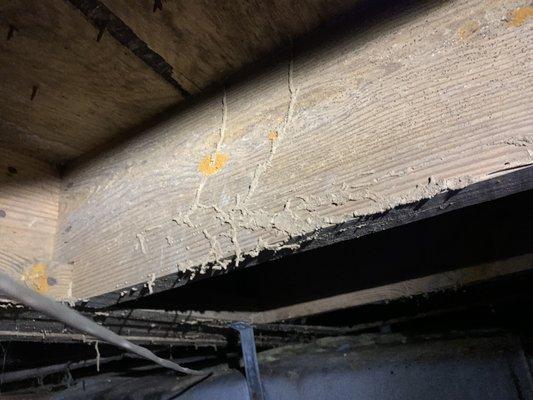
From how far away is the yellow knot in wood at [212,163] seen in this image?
715 millimetres

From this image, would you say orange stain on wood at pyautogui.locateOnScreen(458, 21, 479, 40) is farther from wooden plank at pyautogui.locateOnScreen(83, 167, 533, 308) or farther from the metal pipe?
the metal pipe

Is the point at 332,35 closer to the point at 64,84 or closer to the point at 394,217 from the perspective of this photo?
the point at 394,217

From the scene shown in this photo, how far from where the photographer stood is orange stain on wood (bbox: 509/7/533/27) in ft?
1.70

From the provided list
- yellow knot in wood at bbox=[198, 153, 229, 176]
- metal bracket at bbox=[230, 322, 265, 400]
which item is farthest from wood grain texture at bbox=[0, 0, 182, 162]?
metal bracket at bbox=[230, 322, 265, 400]

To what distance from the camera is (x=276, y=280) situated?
1.26 m

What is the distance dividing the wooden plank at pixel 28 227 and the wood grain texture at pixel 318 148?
1.5 inches

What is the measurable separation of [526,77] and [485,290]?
1.15m

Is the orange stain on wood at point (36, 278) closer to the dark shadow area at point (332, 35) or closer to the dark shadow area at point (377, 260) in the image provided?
the dark shadow area at point (377, 260)

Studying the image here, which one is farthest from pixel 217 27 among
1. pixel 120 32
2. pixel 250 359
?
pixel 250 359

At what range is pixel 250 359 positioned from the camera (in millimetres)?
1246

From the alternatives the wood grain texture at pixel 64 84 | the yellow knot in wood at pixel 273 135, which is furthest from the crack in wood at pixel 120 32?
the yellow knot in wood at pixel 273 135

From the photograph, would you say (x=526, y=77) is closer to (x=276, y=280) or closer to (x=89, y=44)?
(x=89, y=44)

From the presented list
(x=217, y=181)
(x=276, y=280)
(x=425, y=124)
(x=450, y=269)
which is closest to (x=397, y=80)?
(x=425, y=124)

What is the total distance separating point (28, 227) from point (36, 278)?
0.12 meters
